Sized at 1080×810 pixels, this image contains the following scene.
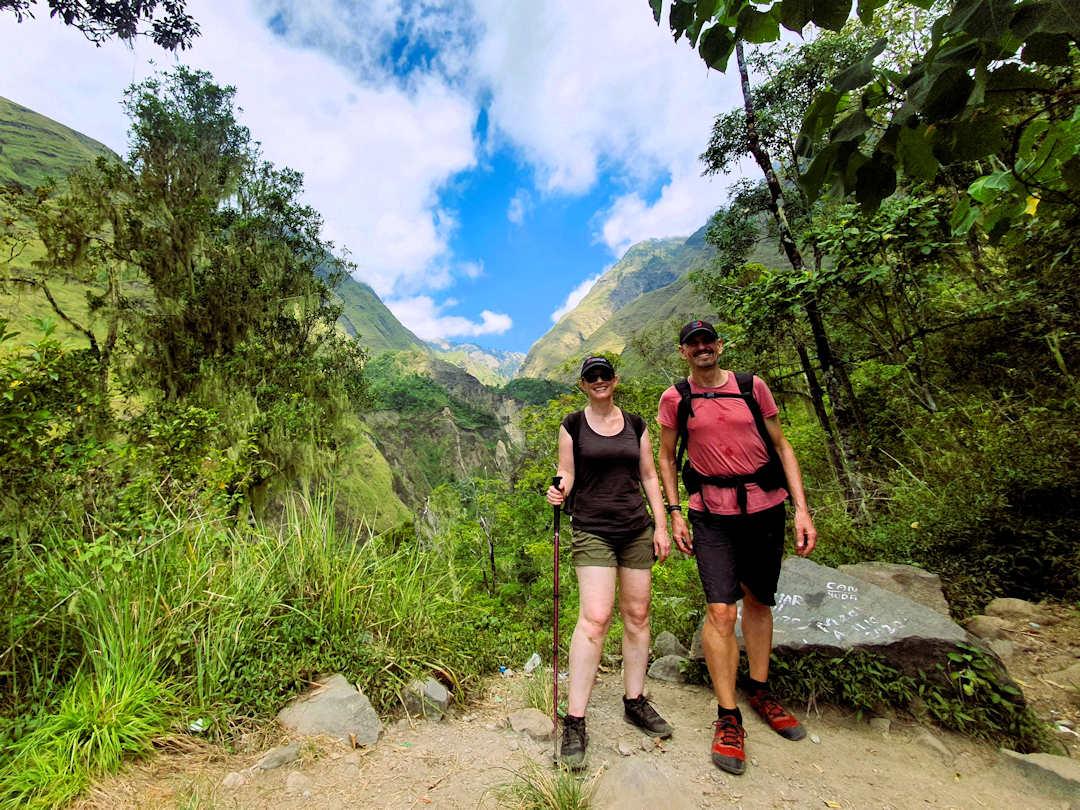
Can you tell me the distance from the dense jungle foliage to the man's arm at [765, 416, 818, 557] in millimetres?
993

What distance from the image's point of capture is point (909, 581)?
12.0 feet

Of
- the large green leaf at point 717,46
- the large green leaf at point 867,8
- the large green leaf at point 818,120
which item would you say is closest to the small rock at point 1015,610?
the large green leaf at point 818,120

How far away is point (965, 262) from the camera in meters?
7.91

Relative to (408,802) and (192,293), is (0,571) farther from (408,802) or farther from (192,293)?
(192,293)

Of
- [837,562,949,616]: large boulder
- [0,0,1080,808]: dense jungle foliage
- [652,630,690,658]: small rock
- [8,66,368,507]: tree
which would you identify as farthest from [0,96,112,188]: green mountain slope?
[837,562,949,616]: large boulder

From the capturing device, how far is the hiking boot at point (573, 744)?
2396mm

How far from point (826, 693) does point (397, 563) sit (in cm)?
333

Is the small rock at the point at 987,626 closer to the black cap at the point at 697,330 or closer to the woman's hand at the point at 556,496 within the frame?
the black cap at the point at 697,330

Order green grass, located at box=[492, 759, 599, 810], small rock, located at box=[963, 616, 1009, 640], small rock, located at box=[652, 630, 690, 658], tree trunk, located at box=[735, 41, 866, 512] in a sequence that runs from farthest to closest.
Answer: tree trunk, located at box=[735, 41, 866, 512], small rock, located at box=[652, 630, 690, 658], small rock, located at box=[963, 616, 1009, 640], green grass, located at box=[492, 759, 599, 810]

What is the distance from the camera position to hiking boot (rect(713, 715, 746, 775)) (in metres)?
2.34

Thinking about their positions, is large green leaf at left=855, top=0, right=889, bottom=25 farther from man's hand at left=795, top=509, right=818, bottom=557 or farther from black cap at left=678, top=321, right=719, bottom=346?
man's hand at left=795, top=509, right=818, bottom=557

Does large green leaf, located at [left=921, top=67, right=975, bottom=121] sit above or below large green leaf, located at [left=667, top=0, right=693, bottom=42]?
below

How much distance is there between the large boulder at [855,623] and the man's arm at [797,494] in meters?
0.86

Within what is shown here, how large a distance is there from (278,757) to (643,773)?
193 cm
